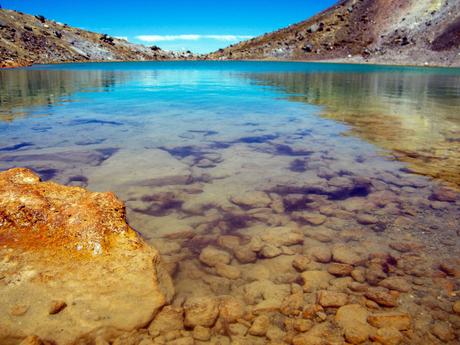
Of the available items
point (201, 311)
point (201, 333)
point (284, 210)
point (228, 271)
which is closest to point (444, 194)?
point (284, 210)

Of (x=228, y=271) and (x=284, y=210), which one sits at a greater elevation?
(x=284, y=210)

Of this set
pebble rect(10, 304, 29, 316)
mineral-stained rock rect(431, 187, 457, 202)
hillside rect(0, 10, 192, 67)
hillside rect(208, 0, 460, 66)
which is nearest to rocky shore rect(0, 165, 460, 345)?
pebble rect(10, 304, 29, 316)

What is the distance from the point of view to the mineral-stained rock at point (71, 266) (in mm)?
3166

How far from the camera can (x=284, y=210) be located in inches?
229

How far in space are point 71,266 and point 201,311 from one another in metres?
1.55

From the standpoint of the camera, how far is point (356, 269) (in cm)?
423

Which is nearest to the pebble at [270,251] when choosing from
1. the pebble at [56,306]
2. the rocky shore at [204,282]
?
the rocky shore at [204,282]

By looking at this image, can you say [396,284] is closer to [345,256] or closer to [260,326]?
[345,256]

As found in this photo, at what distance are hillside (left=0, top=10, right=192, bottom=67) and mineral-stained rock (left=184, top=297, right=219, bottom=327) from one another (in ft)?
275

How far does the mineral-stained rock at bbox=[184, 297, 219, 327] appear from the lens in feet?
11.0

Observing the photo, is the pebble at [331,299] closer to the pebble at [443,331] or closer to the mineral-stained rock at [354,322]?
the mineral-stained rock at [354,322]

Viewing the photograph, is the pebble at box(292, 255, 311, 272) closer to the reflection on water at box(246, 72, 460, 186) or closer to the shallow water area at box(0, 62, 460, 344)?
the shallow water area at box(0, 62, 460, 344)

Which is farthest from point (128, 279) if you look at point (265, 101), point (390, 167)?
point (265, 101)

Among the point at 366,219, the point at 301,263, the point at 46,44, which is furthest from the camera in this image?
the point at 46,44
